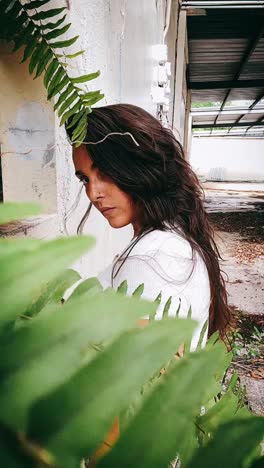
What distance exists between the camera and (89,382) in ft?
0.55

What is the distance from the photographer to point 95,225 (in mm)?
1601

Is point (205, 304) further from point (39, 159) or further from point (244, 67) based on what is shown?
point (244, 67)

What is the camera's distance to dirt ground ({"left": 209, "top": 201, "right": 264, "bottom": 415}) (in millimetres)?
2879

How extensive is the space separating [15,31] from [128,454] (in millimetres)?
755

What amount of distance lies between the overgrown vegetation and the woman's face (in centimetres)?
96

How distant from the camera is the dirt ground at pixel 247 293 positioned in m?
2.88

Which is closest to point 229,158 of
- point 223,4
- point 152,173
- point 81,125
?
point 223,4

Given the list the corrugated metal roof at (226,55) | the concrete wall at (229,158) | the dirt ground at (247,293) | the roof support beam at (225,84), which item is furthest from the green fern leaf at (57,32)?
the concrete wall at (229,158)

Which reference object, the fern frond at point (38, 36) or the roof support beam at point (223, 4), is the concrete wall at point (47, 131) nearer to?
the fern frond at point (38, 36)

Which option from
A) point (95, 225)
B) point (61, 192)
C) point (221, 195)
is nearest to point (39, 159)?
point (61, 192)

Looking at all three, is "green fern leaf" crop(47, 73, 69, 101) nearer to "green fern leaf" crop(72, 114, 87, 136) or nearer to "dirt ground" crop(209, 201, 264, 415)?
"green fern leaf" crop(72, 114, 87, 136)

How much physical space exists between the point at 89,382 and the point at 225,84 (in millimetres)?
10891

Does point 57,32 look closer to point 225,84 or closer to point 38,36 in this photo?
point 38,36

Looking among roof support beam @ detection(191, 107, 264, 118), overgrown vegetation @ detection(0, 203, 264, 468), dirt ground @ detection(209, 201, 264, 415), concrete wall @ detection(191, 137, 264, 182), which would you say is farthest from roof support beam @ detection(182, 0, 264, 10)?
concrete wall @ detection(191, 137, 264, 182)
